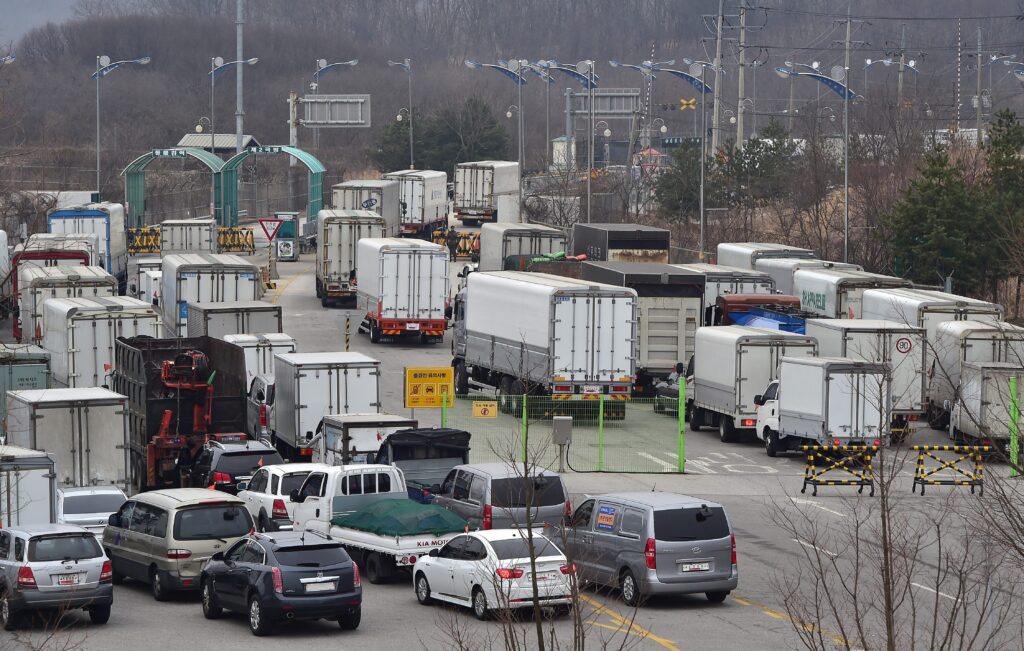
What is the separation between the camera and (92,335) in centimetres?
3541

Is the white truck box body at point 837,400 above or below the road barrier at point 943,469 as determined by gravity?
above

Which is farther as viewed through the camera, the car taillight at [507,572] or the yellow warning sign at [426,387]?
the yellow warning sign at [426,387]

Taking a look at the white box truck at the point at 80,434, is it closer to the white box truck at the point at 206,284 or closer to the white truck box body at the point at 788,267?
the white box truck at the point at 206,284

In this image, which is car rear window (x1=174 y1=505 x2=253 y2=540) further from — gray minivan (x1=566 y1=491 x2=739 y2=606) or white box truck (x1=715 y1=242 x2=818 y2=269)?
white box truck (x1=715 y1=242 x2=818 y2=269)

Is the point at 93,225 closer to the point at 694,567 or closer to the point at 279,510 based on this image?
the point at 279,510

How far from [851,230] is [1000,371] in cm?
4096

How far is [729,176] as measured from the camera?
268ft

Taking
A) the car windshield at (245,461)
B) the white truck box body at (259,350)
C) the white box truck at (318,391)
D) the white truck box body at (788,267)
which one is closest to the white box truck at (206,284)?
the white truck box body at (259,350)

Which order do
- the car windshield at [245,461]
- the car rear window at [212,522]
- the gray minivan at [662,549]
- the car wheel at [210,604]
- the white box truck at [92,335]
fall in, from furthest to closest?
the white box truck at [92,335] → the car windshield at [245,461] → the car rear window at [212,522] → the gray minivan at [662,549] → the car wheel at [210,604]

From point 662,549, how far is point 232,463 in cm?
1026

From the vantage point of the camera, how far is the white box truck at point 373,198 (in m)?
72.2

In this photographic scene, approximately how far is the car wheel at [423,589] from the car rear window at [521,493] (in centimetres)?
218

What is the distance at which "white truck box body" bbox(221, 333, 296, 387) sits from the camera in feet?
113

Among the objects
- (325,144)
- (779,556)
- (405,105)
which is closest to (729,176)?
(779,556)
